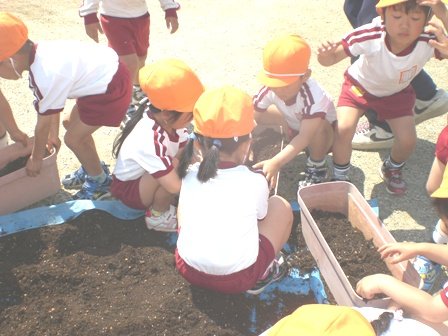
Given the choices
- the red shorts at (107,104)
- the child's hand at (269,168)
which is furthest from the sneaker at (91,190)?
the child's hand at (269,168)

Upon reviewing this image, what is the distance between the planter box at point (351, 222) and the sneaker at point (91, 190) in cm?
132

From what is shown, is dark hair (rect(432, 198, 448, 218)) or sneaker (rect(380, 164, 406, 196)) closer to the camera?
dark hair (rect(432, 198, 448, 218))

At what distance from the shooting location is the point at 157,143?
110 inches

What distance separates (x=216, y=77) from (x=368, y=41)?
1736mm

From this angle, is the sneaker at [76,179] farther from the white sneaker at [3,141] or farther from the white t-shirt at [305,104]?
the white t-shirt at [305,104]

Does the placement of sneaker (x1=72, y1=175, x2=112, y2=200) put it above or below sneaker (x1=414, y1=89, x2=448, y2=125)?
below

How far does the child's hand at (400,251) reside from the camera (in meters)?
2.28

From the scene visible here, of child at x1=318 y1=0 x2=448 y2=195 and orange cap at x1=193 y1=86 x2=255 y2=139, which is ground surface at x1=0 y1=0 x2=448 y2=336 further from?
orange cap at x1=193 y1=86 x2=255 y2=139

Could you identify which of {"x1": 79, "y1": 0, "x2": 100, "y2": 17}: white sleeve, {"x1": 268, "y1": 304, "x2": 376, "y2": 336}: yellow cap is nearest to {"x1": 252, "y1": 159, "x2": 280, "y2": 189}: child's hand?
{"x1": 268, "y1": 304, "x2": 376, "y2": 336}: yellow cap

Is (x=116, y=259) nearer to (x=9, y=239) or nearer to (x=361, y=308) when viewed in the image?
(x=9, y=239)

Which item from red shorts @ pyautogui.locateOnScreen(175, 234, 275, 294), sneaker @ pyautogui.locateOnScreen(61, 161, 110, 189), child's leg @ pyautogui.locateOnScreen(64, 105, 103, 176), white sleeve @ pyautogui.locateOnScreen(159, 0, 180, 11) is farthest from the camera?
white sleeve @ pyautogui.locateOnScreen(159, 0, 180, 11)

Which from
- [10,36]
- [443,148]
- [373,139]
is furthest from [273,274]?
[10,36]

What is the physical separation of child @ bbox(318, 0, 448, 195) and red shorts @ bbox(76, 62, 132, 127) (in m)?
1.28

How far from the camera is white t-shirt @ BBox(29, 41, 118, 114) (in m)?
2.85
